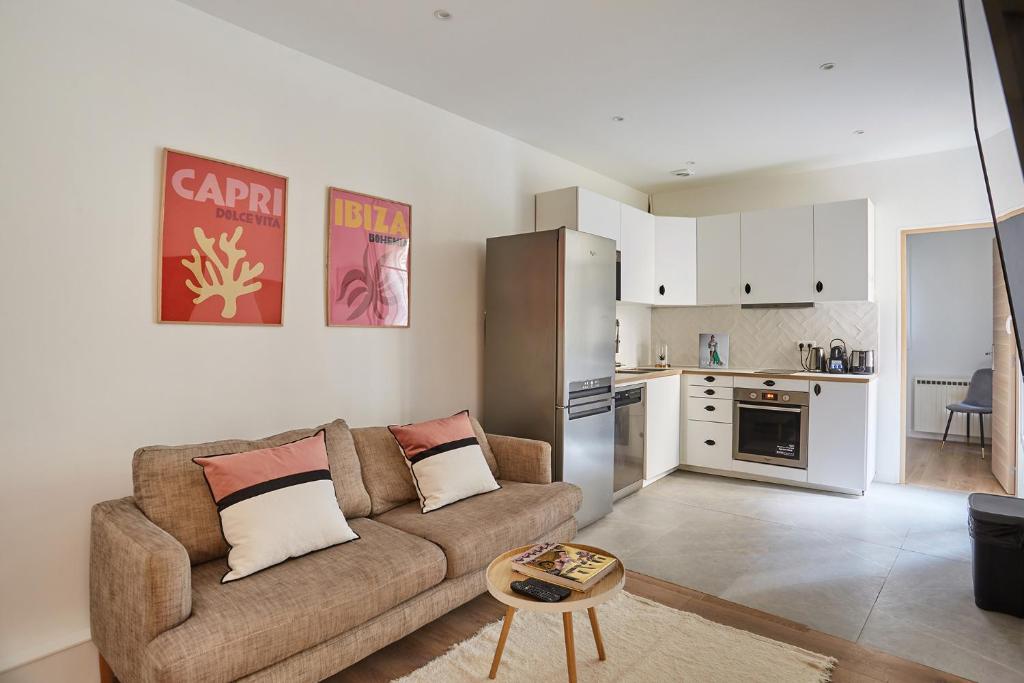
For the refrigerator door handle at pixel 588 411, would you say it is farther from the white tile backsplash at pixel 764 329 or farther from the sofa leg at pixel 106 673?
the sofa leg at pixel 106 673

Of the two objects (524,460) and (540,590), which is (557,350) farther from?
(540,590)

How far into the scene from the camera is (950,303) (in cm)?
670

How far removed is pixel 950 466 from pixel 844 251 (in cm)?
249

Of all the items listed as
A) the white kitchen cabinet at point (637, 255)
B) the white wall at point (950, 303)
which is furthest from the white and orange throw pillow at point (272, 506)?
the white wall at point (950, 303)

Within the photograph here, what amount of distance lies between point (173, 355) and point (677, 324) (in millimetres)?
4699

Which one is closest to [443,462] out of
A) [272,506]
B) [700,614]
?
[272,506]

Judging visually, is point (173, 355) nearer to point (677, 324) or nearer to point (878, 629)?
point (878, 629)

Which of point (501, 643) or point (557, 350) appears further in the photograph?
point (557, 350)

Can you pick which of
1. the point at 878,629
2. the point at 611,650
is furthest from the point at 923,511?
the point at 611,650

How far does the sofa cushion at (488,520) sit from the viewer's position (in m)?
2.48

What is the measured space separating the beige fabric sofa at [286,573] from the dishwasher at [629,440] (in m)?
1.46

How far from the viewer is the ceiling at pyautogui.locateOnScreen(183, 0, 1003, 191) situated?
105 inches

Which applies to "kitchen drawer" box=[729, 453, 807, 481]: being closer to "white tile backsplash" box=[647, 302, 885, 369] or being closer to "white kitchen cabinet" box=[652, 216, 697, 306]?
"white tile backsplash" box=[647, 302, 885, 369]

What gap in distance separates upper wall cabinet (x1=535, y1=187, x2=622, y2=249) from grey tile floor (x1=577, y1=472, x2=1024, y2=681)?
6.98 feet
